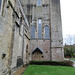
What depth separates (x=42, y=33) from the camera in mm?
16438

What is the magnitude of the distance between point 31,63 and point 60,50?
621 centimetres

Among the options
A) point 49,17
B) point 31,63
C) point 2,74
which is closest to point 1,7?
point 2,74

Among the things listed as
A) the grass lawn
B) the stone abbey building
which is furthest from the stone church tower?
the grass lawn

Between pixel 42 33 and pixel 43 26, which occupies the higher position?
pixel 43 26

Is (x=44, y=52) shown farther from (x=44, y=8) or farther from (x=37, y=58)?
(x=44, y=8)

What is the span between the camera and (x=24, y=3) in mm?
17953

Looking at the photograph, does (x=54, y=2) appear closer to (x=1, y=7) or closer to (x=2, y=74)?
(x=1, y=7)

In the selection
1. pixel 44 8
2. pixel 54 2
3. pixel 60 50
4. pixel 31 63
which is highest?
pixel 54 2

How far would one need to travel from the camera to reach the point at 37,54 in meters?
15.2

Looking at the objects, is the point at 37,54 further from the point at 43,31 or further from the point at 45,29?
the point at 45,29

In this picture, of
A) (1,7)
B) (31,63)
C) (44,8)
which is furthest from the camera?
(44,8)

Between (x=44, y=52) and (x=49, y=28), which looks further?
(x=49, y=28)

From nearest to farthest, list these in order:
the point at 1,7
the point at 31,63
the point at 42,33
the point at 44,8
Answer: the point at 1,7, the point at 31,63, the point at 42,33, the point at 44,8

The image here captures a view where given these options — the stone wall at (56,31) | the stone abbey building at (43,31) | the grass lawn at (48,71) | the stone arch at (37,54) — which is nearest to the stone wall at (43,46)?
the stone abbey building at (43,31)
